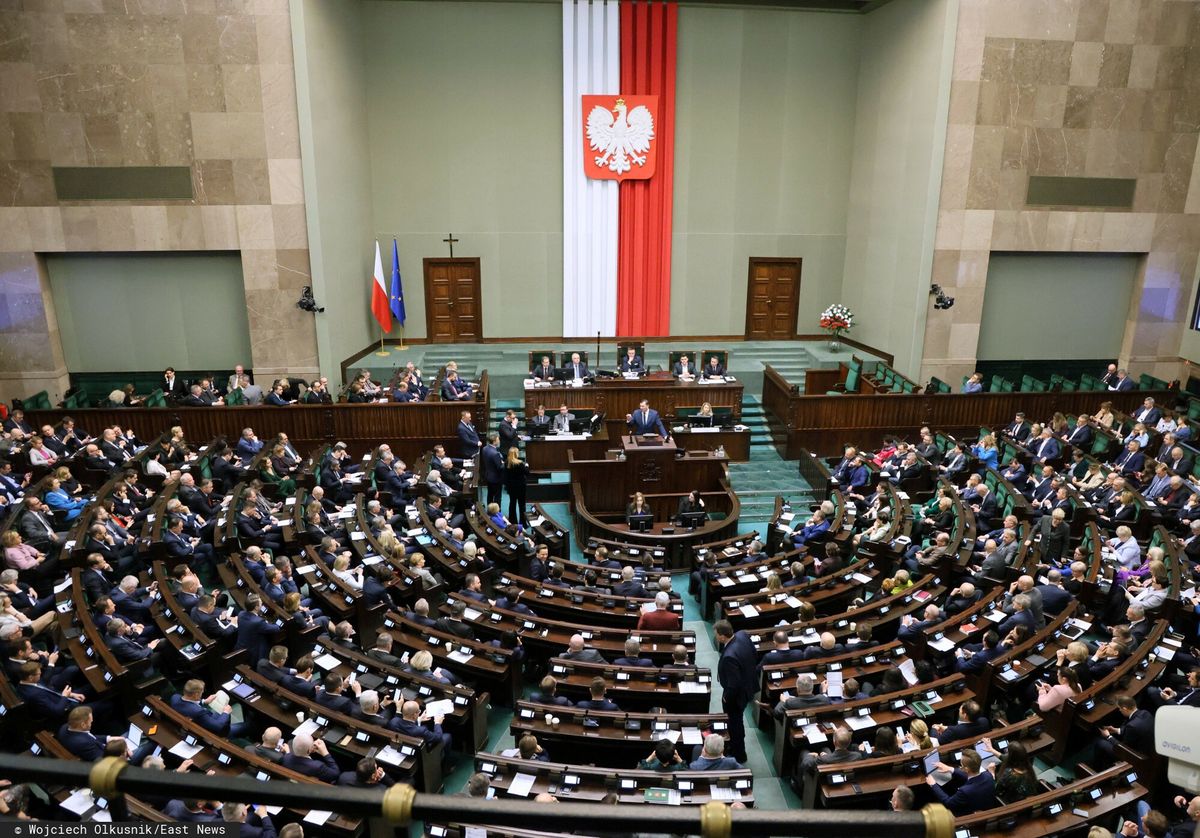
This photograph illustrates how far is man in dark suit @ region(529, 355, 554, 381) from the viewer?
1672cm

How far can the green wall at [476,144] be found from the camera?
1933 cm

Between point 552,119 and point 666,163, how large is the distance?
3.01 metres

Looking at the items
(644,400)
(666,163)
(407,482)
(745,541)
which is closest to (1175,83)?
(666,163)

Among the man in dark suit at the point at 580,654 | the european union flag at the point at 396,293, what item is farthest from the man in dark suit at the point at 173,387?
the man in dark suit at the point at 580,654

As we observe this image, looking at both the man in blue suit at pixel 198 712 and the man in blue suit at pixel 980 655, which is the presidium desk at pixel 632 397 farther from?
the man in blue suit at pixel 198 712

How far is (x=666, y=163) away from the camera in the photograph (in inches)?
800

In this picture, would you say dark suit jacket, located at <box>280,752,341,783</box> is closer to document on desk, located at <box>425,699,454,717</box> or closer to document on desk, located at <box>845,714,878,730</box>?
document on desk, located at <box>425,699,454,717</box>

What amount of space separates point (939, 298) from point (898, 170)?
3.18m

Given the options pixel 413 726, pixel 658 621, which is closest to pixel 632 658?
pixel 658 621

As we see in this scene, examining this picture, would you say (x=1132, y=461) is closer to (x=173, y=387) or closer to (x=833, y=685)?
(x=833, y=685)

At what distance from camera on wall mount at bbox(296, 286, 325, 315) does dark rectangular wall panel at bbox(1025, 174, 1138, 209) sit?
15562 millimetres

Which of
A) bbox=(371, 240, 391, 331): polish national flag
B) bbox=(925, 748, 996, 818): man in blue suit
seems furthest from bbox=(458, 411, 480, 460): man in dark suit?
bbox=(925, 748, 996, 818): man in blue suit

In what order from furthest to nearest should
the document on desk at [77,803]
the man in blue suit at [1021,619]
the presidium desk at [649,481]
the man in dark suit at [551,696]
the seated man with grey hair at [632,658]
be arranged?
the presidium desk at [649,481]
the man in blue suit at [1021,619]
the seated man with grey hair at [632,658]
the man in dark suit at [551,696]
the document on desk at [77,803]

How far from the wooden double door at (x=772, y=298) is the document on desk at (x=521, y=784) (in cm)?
1693
